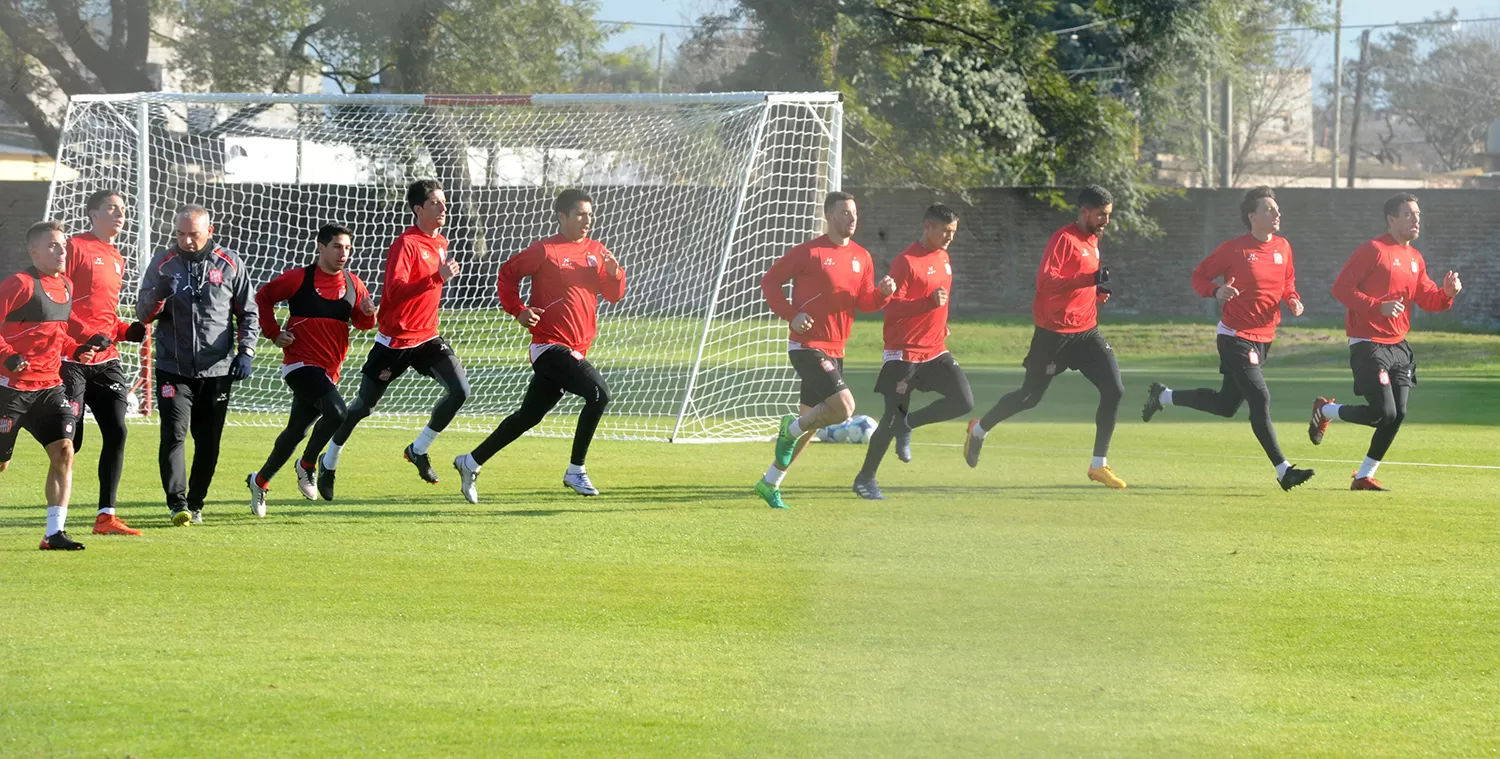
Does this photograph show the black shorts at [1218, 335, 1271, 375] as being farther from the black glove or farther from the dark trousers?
the dark trousers

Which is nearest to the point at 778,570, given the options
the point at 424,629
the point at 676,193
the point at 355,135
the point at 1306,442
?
the point at 424,629

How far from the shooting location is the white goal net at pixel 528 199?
53.2ft

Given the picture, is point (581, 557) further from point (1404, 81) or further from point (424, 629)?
point (1404, 81)

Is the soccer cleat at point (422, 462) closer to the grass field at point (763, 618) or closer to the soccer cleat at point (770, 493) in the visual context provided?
the grass field at point (763, 618)

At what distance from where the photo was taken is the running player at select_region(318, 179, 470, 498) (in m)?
10.8

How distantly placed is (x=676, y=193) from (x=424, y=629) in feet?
55.7

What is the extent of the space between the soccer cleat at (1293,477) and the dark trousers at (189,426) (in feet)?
21.9

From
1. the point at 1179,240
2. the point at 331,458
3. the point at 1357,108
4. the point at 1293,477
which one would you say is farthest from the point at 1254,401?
the point at 1357,108

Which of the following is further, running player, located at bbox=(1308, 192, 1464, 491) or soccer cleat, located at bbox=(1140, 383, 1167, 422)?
soccer cleat, located at bbox=(1140, 383, 1167, 422)

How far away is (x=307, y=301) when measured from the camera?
10.5 metres

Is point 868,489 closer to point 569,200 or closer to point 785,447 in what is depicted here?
point 785,447

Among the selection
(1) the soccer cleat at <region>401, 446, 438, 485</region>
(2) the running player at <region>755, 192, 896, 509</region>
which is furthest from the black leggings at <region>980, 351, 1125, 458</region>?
(1) the soccer cleat at <region>401, 446, 438, 485</region>

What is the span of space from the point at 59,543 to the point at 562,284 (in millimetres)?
3405

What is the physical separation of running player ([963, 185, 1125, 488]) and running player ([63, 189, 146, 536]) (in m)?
5.84
